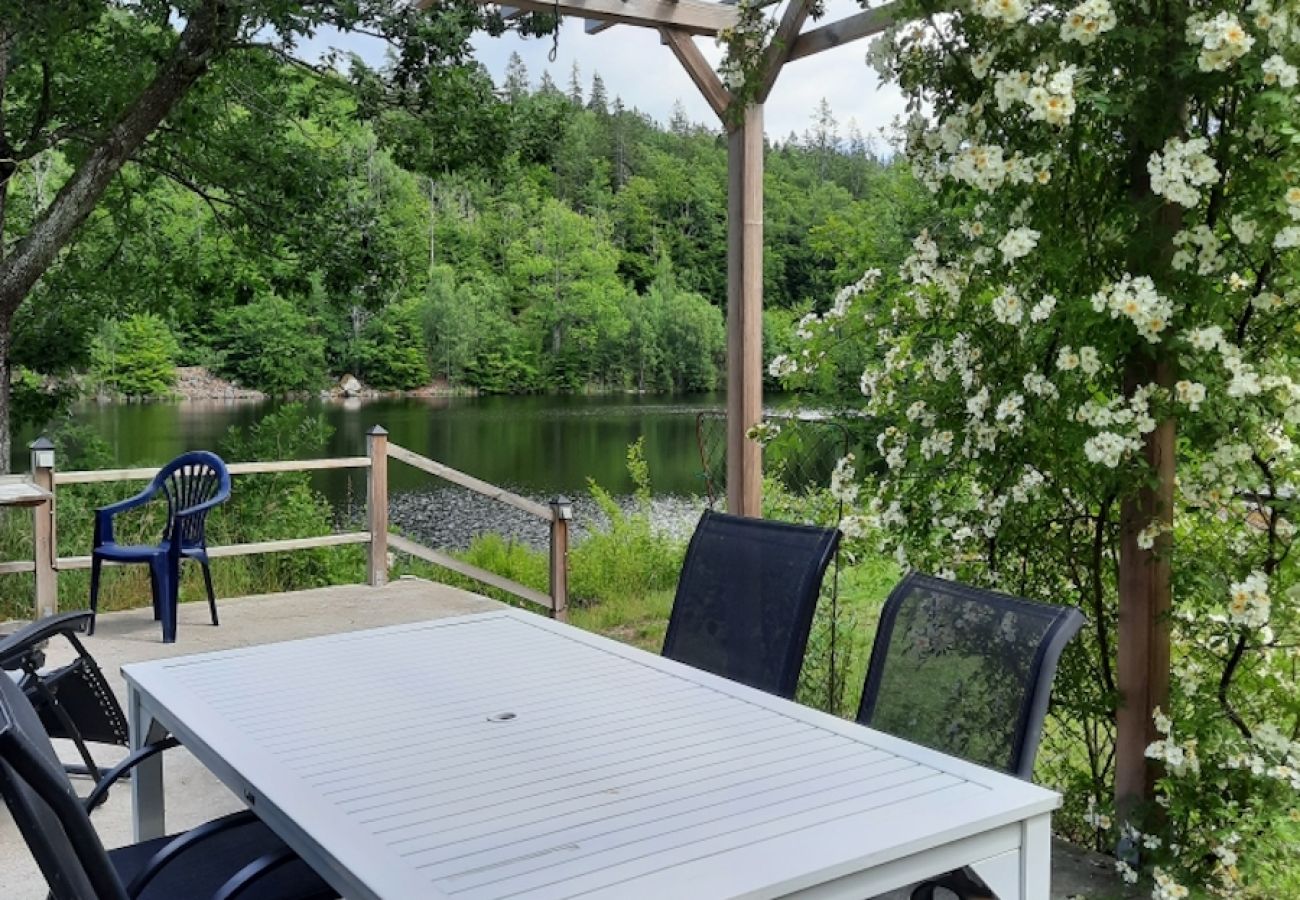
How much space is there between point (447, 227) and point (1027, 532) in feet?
93.1

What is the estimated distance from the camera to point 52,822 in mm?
1304

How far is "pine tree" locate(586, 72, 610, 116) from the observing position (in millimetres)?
37688

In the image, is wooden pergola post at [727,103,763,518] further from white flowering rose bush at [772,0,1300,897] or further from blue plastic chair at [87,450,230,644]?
blue plastic chair at [87,450,230,644]

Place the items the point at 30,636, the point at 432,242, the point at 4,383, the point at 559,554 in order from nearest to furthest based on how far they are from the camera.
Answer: the point at 30,636
the point at 559,554
the point at 4,383
the point at 432,242

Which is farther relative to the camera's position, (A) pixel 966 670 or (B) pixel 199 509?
(B) pixel 199 509

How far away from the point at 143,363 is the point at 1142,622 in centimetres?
2143

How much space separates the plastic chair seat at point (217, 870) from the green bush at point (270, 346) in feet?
66.3

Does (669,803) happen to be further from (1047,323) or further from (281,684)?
(1047,323)

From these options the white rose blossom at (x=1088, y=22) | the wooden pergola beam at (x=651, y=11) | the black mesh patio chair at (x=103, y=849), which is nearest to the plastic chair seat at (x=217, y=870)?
the black mesh patio chair at (x=103, y=849)

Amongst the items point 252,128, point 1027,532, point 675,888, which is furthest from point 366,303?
point 675,888

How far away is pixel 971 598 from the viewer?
2057mm

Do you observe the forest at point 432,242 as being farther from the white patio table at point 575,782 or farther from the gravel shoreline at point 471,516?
the gravel shoreline at point 471,516

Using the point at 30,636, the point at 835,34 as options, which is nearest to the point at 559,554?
the point at 835,34

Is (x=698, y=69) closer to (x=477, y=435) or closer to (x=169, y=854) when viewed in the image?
(x=169, y=854)
